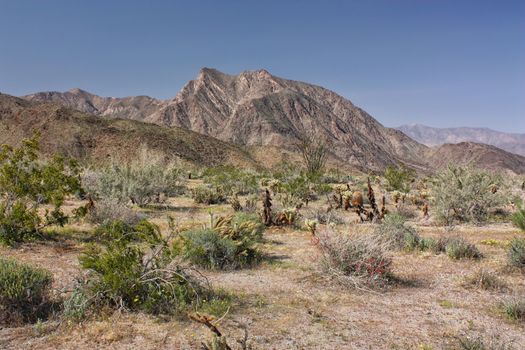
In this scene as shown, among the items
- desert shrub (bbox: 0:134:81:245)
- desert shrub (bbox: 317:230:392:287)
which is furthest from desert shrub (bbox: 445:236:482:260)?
desert shrub (bbox: 0:134:81:245)

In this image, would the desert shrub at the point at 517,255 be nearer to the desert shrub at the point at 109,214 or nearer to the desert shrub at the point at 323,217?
the desert shrub at the point at 323,217

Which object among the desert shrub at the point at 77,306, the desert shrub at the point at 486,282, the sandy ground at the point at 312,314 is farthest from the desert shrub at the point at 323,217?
the desert shrub at the point at 77,306

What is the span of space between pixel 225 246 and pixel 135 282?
2.93 m

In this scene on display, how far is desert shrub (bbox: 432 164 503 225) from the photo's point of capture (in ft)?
48.2

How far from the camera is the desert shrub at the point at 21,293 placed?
5453 mm

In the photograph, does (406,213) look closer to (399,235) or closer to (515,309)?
(399,235)

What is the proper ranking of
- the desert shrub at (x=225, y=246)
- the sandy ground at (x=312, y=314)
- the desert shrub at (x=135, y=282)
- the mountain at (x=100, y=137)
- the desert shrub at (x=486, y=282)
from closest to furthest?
the sandy ground at (x=312, y=314)
the desert shrub at (x=135, y=282)
the desert shrub at (x=486, y=282)
the desert shrub at (x=225, y=246)
the mountain at (x=100, y=137)

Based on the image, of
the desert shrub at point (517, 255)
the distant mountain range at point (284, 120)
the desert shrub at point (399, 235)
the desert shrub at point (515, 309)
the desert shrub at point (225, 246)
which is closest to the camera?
the desert shrub at point (515, 309)

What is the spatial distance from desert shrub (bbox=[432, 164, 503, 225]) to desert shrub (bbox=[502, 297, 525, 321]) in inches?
338

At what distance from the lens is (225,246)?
28.3 ft

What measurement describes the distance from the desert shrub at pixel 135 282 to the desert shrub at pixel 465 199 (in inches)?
433

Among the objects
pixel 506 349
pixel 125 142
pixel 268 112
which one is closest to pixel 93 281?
pixel 506 349

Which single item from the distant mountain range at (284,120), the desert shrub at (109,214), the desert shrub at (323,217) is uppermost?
the distant mountain range at (284,120)

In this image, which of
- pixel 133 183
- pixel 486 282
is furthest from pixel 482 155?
pixel 486 282
